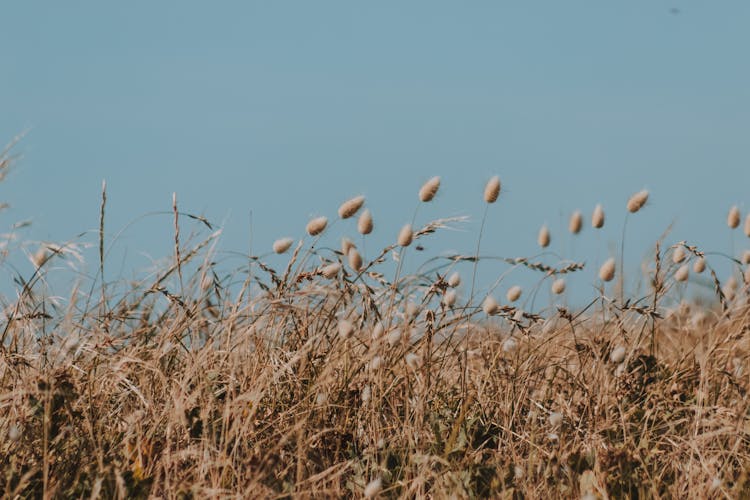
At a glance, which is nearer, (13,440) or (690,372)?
(13,440)

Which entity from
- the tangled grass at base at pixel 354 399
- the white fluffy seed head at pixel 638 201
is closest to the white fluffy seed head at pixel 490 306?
the tangled grass at base at pixel 354 399

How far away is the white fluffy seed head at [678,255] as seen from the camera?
3.71 meters

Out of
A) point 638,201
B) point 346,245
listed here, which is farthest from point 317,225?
point 638,201

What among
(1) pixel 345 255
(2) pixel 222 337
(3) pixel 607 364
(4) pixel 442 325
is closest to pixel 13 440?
(2) pixel 222 337

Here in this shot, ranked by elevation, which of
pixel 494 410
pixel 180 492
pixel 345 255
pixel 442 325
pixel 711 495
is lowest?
pixel 711 495

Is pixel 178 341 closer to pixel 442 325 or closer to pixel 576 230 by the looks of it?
pixel 442 325

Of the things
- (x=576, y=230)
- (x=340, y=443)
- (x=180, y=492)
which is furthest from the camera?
(x=576, y=230)

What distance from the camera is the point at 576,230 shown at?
3.66 m

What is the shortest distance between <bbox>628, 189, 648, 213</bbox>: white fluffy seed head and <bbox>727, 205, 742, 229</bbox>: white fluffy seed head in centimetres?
50

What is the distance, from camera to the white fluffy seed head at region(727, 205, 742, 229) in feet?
12.8

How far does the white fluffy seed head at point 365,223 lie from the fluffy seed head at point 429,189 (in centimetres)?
22

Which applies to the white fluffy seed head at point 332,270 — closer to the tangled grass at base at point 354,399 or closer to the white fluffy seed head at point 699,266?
the tangled grass at base at point 354,399

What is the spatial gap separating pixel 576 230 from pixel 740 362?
0.79m

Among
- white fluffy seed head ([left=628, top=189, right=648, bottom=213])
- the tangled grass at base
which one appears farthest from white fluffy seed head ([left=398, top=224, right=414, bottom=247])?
white fluffy seed head ([left=628, top=189, right=648, bottom=213])
